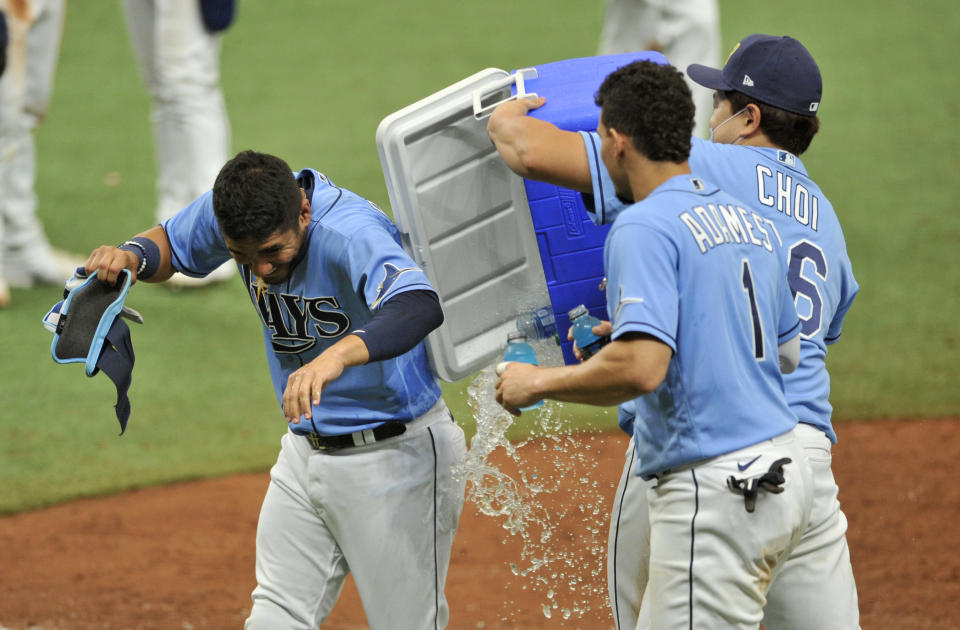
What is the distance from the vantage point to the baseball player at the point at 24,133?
709 centimetres

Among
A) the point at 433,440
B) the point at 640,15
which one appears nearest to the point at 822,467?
the point at 433,440

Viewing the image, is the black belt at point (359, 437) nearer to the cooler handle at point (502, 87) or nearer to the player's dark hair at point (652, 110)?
the cooler handle at point (502, 87)

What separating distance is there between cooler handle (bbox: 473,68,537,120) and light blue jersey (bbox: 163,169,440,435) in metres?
0.42

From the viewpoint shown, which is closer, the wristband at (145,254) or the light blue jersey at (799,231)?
the light blue jersey at (799,231)

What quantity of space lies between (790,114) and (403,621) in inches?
71.1

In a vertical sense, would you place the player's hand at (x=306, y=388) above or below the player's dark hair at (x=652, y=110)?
below

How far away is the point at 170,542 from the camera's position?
5270 millimetres

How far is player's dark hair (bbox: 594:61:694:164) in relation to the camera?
257cm

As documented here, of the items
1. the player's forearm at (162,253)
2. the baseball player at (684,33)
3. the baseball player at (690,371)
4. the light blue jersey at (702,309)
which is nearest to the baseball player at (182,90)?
the baseball player at (684,33)

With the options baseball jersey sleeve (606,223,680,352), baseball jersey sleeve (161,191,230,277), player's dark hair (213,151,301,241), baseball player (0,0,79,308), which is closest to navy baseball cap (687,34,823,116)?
baseball jersey sleeve (606,223,680,352)

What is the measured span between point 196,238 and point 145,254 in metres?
0.16

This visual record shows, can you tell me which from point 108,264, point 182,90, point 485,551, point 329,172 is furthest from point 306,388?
point 329,172

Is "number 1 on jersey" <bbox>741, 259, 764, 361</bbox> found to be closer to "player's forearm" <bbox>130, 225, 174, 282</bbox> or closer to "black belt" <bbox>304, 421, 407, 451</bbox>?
"black belt" <bbox>304, 421, 407, 451</bbox>

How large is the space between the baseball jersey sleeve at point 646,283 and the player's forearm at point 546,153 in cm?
44
